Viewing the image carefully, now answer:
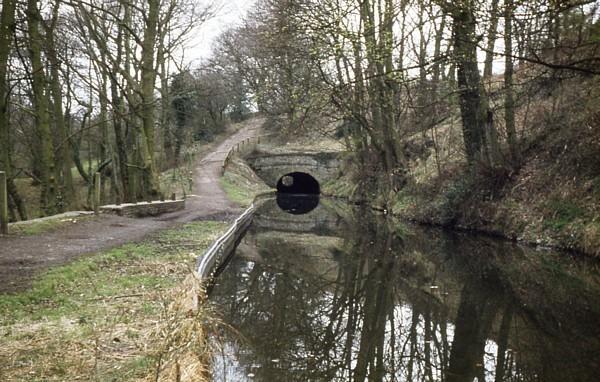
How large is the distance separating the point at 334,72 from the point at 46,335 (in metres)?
20.9

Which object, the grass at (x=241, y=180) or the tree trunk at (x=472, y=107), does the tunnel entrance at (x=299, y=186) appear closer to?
the grass at (x=241, y=180)

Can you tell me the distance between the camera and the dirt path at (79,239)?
7492mm

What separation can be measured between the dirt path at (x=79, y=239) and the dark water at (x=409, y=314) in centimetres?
237

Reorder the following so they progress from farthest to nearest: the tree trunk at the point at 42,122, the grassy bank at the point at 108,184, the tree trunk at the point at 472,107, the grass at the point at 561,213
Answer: the grassy bank at the point at 108,184 → the tree trunk at the point at 472,107 → the tree trunk at the point at 42,122 → the grass at the point at 561,213

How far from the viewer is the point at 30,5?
1359 centimetres

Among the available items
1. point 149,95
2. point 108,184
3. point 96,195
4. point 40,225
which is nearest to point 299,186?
point 108,184

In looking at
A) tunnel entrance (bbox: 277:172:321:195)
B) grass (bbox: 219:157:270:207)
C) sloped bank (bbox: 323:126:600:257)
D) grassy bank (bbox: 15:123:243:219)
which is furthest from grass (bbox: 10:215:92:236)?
tunnel entrance (bbox: 277:172:321:195)

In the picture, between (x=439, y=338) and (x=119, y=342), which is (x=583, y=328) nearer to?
(x=439, y=338)

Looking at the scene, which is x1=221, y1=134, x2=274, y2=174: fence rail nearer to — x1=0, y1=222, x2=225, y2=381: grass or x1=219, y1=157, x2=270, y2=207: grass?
x1=219, y1=157, x2=270, y2=207: grass

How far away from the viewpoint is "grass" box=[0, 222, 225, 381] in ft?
13.9

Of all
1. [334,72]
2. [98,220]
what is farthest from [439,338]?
[334,72]

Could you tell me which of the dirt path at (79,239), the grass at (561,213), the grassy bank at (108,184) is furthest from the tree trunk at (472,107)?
the grassy bank at (108,184)

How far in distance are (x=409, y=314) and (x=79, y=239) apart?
21.1 feet

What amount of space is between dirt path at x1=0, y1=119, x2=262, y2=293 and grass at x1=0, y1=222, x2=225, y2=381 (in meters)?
0.37
